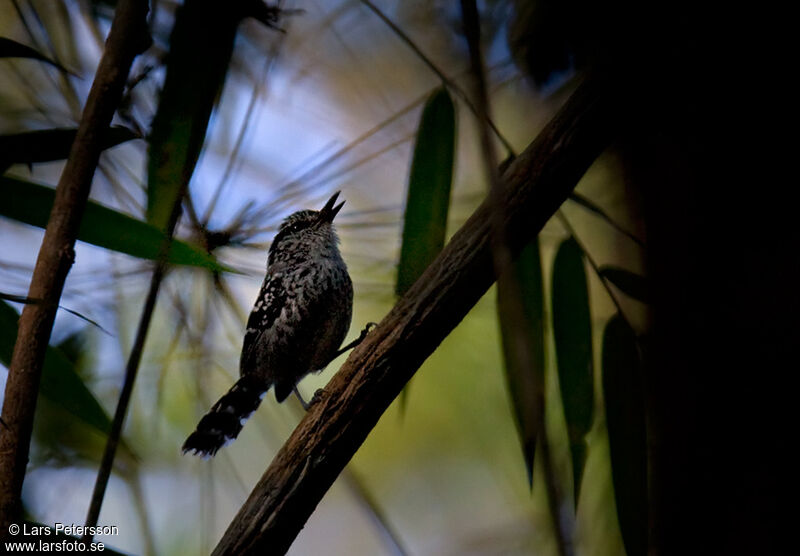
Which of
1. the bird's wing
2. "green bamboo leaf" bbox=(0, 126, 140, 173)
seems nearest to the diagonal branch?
"green bamboo leaf" bbox=(0, 126, 140, 173)

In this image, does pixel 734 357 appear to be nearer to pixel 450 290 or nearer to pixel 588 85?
pixel 450 290

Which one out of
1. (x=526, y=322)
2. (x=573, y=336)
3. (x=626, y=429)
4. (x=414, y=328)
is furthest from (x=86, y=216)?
(x=626, y=429)

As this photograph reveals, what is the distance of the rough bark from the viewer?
4.05ft

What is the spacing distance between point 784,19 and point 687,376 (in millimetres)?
676

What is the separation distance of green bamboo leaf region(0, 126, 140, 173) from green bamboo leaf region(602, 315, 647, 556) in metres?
Result: 1.26

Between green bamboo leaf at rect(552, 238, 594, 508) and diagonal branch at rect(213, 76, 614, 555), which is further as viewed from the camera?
green bamboo leaf at rect(552, 238, 594, 508)

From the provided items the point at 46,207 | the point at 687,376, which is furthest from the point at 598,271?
the point at 46,207

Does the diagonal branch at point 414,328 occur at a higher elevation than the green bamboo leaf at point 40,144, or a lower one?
lower

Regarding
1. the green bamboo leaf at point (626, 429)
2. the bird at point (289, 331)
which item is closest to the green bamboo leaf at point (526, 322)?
the green bamboo leaf at point (626, 429)

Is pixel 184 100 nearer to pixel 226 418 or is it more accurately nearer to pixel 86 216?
pixel 86 216

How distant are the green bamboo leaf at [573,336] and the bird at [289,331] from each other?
2.44 feet

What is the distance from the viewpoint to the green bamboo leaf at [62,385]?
169cm

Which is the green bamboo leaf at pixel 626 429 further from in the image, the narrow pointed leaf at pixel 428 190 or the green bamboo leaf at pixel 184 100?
the green bamboo leaf at pixel 184 100

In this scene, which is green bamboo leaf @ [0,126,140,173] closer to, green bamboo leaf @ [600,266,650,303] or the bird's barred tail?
the bird's barred tail
